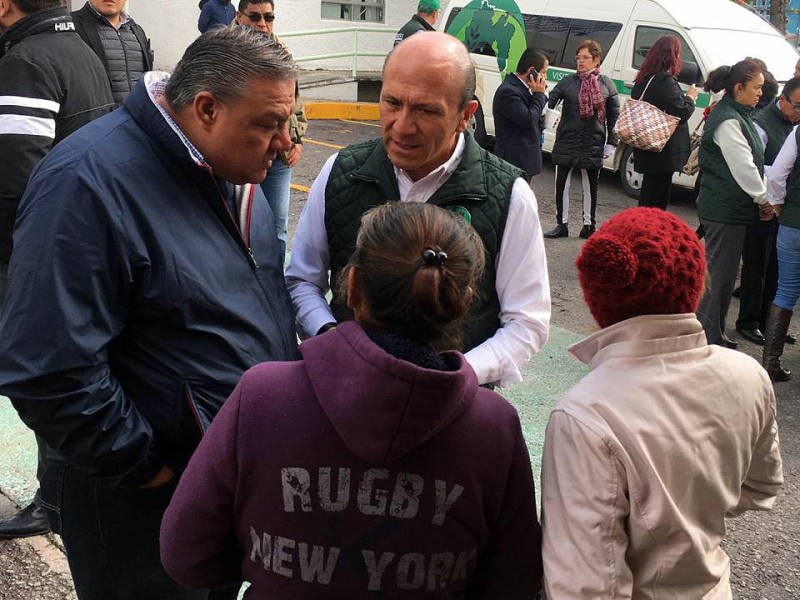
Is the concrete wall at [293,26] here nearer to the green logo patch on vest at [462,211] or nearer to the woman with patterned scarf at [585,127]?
the woman with patterned scarf at [585,127]

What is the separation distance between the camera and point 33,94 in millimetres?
3131

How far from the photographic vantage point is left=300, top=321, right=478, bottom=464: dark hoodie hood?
137cm

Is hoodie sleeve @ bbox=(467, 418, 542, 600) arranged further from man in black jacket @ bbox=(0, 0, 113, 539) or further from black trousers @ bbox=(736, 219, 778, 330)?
black trousers @ bbox=(736, 219, 778, 330)

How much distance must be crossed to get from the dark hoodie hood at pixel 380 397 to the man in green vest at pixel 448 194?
84 centimetres

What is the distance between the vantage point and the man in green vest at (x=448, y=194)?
229cm

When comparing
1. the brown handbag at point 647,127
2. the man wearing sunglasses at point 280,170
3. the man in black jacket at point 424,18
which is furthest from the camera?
the man in black jacket at point 424,18

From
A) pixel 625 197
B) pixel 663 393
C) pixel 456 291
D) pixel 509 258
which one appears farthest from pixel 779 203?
pixel 625 197

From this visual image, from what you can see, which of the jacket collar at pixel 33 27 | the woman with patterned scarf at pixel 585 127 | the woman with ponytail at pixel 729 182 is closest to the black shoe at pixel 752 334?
the woman with ponytail at pixel 729 182

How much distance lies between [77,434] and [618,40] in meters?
10.0

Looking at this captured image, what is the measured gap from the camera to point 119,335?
1.83 metres

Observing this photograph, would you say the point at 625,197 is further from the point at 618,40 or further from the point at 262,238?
the point at 262,238

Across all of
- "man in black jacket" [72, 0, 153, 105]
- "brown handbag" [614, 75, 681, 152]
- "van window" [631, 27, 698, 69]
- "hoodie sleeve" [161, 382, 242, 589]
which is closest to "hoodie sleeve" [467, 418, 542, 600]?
"hoodie sleeve" [161, 382, 242, 589]

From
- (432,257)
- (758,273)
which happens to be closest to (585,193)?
(758,273)

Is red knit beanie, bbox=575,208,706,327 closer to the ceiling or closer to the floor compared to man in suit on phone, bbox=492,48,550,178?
closer to the ceiling
